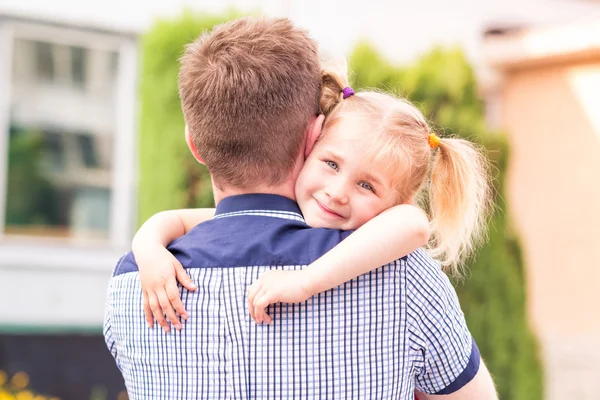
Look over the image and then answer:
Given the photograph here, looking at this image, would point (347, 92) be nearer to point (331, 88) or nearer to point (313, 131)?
point (331, 88)

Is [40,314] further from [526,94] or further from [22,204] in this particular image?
[526,94]

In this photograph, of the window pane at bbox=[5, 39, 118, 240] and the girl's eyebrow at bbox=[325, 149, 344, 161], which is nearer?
the girl's eyebrow at bbox=[325, 149, 344, 161]

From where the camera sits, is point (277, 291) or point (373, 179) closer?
point (277, 291)

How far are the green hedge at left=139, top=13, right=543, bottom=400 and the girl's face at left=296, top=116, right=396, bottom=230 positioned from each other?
10.8 feet

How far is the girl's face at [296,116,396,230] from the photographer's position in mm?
1718

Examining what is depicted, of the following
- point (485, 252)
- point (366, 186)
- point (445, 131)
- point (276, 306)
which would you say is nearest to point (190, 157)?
point (445, 131)

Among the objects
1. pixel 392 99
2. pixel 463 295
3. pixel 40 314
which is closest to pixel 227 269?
pixel 392 99

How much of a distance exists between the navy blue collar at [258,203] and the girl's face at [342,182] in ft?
0.31

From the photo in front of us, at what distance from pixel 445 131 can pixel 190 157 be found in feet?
5.19

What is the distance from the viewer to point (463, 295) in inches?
208

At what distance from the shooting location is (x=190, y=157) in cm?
499

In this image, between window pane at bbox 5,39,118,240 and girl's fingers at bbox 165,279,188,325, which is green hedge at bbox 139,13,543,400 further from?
girl's fingers at bbox 165,279,188,325

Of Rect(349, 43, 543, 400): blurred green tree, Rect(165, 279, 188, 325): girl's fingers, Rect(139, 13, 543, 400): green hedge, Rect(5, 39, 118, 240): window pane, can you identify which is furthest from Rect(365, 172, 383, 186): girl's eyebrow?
Rect(5, 39, 118, 240): window pane

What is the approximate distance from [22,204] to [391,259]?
568cm
